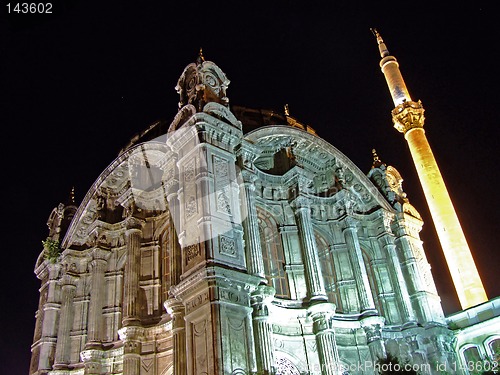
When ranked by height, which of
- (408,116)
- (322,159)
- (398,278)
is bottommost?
(398,278)

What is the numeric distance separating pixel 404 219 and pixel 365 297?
6587 mm

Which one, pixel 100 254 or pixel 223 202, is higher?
pixel 100 254

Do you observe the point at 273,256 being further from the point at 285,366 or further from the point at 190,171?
the point at 190,171

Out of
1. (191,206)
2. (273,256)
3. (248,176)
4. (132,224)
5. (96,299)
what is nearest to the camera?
(191,206)

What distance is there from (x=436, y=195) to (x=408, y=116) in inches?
285

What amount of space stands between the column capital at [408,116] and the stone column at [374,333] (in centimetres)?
2356

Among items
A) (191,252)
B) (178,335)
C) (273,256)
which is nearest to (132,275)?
(178,335)

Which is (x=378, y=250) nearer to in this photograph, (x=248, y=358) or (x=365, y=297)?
(x=365, y=297)

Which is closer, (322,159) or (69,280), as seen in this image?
(69,280)

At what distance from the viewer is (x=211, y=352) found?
13.8m

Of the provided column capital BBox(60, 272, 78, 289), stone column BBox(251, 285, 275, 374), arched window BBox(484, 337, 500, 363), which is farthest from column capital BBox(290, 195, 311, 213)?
column capital BBox(60, 272, 78, 289)

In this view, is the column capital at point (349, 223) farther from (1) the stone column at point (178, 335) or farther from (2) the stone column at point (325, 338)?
(1) the stone column at point (178, 335)

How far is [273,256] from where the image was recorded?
72.4 feet

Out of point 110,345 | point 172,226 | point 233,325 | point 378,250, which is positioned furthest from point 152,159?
point 378,250
